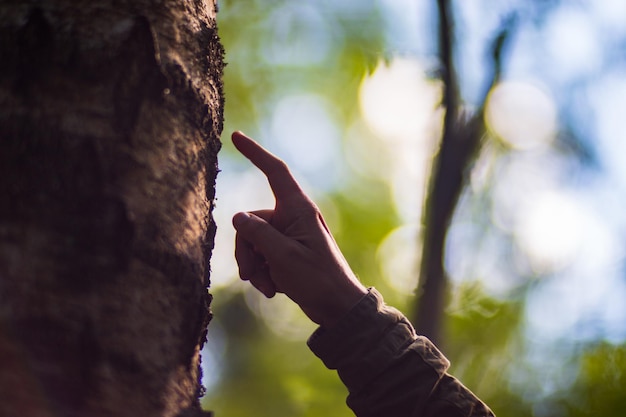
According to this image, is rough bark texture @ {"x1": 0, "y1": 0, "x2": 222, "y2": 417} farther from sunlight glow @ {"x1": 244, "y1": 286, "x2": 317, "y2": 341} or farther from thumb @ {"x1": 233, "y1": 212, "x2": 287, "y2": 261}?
sunlight glow @ {"x1": 244, "y1": 286, "x2": 317, "y2": 341}

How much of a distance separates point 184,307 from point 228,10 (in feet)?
26.2

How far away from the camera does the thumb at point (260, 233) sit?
1684 mm

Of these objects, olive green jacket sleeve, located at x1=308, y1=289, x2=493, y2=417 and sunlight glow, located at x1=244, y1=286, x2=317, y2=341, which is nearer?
olive green jacket sleeve, located at x1=308, y1=289, x2=493, y2=417

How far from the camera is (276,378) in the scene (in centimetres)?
1504

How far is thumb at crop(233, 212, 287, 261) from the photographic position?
168 centimetres

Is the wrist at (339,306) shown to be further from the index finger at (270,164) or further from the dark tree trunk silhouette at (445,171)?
the dark tree trunk silhouette at (445,171)

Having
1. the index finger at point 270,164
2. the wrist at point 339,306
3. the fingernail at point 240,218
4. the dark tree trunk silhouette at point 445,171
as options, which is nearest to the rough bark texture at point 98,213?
the fingernail at point 240,218

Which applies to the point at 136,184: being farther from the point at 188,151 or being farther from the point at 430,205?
the point at 430,205

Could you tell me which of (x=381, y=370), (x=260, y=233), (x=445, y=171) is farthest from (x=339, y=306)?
(x=445, y=171)

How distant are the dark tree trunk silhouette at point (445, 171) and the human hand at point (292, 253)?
2636 millimetres

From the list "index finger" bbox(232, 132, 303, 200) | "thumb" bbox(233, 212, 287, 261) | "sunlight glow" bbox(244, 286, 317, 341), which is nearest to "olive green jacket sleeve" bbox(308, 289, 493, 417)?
"thumb" bbox(233, 212, 287, 261)

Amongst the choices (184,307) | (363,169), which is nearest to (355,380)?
(184,307)

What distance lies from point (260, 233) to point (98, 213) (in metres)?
0.63

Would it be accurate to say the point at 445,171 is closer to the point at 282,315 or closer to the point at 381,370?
the point at 381,370
